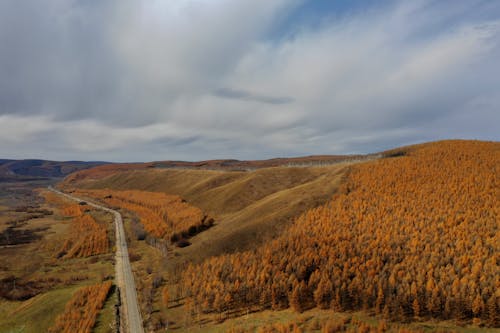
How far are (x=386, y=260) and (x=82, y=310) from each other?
38066mm

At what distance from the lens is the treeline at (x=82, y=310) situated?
32281 millimetres

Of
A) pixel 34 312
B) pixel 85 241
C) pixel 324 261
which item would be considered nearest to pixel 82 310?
pixel 34 312

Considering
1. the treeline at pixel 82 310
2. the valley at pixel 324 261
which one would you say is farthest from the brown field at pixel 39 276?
the treeline at pixel 82 310

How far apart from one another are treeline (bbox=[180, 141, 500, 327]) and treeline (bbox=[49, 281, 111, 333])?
1082cm

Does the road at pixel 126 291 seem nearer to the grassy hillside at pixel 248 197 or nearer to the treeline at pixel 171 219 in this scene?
the treeline at pixel 171 219

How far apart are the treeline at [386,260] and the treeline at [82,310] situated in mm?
10820

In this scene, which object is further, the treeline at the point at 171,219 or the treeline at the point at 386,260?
the treeline at the point at 171,219

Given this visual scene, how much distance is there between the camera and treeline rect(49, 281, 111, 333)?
106 ft

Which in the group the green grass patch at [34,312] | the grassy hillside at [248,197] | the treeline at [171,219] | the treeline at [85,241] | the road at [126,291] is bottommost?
the green grass patch at [34,312]

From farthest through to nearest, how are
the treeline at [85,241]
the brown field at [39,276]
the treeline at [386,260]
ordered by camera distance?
the treeline at [85,241] < the brown field at [39,276] < the treeline at [386,260]

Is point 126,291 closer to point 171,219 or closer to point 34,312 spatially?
point 34,312

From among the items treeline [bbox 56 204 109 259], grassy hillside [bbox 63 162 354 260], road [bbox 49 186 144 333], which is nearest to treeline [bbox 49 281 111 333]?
Answer: road [bbox 49 186 144 333]

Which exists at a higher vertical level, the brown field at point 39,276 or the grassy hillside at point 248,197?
the grassy hillside at point 248,197

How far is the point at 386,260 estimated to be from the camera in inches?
1325
